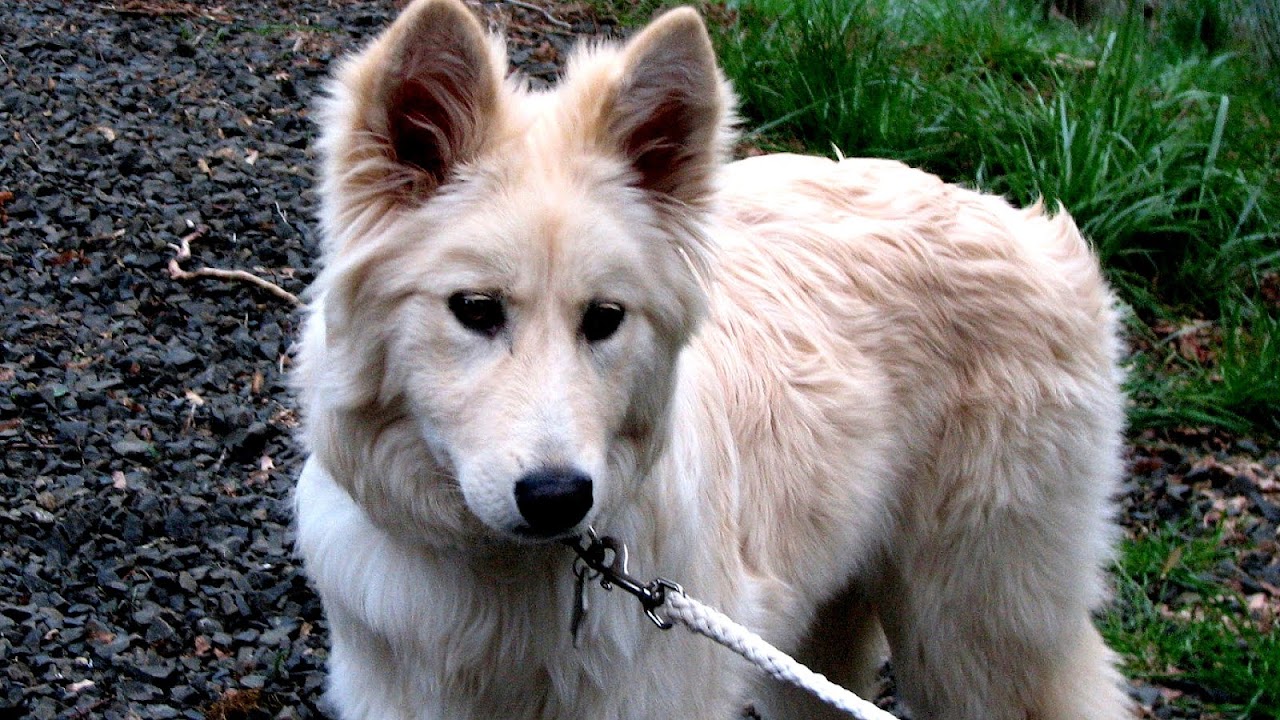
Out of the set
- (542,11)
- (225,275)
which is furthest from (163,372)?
(542,11)

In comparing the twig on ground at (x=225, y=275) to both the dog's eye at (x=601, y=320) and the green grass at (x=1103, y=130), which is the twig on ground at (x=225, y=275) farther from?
the dog's eye at (x=601, y=320)

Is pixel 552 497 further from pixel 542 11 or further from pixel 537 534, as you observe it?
pixel 542 11

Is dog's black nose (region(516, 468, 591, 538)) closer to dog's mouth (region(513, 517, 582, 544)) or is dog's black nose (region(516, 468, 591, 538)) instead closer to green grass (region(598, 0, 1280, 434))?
dog's mouth (region(513, 517, 582, 544))

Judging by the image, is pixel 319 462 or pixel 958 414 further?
pixel 958 414

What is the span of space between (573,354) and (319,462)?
0.75 meters

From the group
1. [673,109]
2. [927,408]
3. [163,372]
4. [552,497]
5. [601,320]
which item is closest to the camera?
[552,497]

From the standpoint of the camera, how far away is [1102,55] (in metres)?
6.94

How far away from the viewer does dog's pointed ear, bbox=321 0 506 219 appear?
8.61 feet

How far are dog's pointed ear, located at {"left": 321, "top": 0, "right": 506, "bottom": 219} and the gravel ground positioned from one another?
1.87 meters

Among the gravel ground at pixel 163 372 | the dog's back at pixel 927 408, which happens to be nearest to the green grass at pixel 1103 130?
the gravel ground at pixel 163 372

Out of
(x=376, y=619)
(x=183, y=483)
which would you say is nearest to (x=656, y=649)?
(x=376, y=619)

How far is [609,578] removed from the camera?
2785mm

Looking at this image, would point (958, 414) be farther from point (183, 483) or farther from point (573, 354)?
point (183, 483)

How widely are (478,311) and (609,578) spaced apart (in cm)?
65
